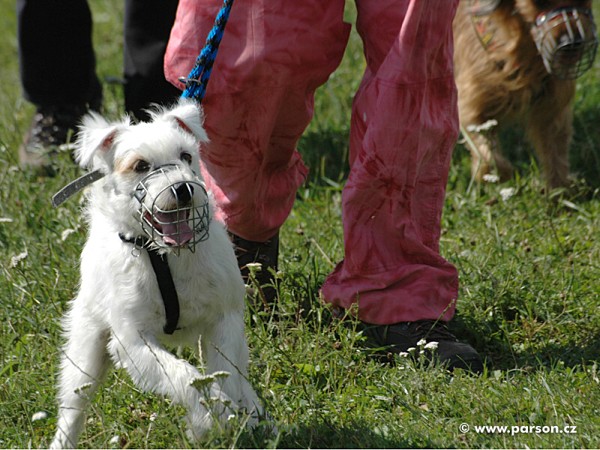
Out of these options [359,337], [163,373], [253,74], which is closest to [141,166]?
[163,373]

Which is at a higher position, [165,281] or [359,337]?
[165,281]

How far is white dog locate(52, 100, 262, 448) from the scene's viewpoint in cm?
262

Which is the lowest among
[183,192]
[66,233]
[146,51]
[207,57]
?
[66,233]

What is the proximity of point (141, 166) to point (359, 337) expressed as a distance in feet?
3.86

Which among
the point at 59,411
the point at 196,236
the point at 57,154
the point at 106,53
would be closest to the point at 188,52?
the point at 196,236

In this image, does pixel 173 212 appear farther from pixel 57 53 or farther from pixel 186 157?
pixel 57 53

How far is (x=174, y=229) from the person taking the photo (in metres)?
2.61

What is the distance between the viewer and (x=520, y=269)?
3.96m

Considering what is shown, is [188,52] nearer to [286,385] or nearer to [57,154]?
[286,385]

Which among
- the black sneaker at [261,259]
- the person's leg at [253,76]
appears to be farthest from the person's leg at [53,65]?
the person's leg at [253,76]

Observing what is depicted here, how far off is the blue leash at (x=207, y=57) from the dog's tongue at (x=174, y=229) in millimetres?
578

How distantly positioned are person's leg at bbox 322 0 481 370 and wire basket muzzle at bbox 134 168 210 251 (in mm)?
900

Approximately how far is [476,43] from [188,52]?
2.40 metres

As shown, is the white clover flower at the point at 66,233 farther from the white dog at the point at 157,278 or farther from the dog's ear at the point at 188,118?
the dog's ear at the point at 188,118
